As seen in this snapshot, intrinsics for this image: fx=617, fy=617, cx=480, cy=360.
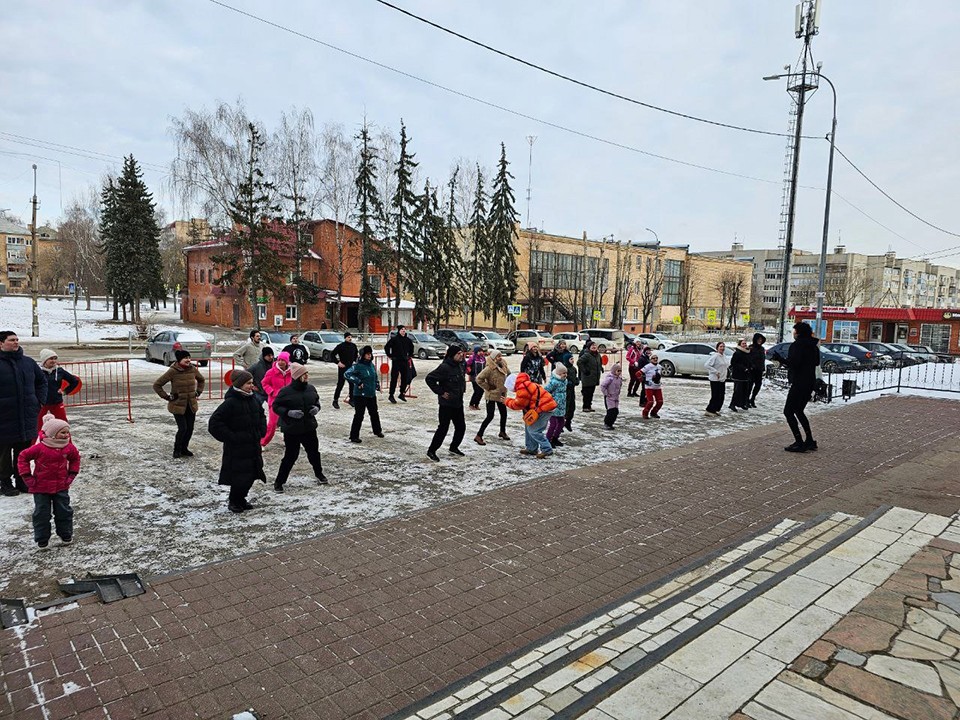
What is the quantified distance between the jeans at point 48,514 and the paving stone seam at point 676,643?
193 inches

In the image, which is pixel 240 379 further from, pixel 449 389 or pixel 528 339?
pixel 528 339

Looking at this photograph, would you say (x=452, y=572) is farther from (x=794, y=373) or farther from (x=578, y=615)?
(x=794, y=373)

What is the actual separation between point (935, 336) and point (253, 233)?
4409 centimetres

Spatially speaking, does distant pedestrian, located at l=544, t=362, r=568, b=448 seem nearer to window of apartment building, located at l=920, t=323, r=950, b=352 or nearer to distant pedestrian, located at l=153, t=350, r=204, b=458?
distant pedestrian, located at l=153, t=350, r=204, b=458

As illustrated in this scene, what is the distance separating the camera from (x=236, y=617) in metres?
4.55

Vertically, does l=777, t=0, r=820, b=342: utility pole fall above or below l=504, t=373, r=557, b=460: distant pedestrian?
above

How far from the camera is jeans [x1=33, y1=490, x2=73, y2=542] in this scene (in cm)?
564

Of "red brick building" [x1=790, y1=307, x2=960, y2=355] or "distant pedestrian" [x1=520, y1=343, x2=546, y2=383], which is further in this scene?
"red brick building" [x1=790, y1=307, x2=960, y2=355]

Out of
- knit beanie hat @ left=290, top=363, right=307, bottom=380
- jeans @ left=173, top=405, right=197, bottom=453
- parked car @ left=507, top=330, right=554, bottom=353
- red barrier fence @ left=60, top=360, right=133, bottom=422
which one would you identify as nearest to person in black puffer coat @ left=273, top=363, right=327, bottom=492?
A: knit beanie hat @ left=290, top=363, right=307, bottom=380

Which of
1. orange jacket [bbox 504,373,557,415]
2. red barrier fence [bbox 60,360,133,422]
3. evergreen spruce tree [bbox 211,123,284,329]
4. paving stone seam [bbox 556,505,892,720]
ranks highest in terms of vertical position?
evergreen spruce tree [bbox 211,123,284,329]

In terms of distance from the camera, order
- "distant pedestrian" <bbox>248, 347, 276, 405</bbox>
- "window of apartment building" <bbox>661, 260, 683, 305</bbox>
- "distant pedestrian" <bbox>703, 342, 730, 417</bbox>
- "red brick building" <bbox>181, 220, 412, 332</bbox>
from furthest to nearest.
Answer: "window of apartment building" <bbox>661, 260, 683, 305</bbox>, "red brick building" <bbox>181, 220, 412, 332</bbox>, "distant pedestrian" <bbox>703, 342, 730, 417</bbox>, "distant pedestrian" <bbox>248, 347, 276, 405</bbox>

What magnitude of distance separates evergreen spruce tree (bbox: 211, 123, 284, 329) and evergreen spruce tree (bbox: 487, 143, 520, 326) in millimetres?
17378

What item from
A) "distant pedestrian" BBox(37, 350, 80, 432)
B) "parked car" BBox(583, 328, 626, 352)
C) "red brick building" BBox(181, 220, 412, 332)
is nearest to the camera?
"distant pedestrian" BBox(37, 350, 80, 432)

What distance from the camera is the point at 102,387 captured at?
1748 cm
